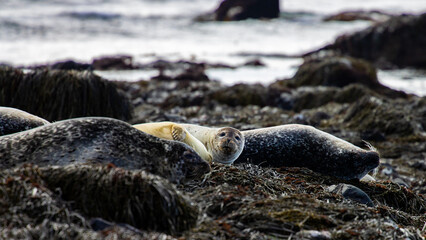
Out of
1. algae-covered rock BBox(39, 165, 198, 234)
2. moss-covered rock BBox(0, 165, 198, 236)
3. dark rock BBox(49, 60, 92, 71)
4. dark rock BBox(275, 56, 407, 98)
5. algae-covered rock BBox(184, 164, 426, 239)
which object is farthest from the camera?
dark rock BBox(275, 56, 407, 98)

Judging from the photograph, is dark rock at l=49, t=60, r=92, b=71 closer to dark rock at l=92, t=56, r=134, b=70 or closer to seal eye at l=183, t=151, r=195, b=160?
dark rock at l=92, t=56, r=134, b=70

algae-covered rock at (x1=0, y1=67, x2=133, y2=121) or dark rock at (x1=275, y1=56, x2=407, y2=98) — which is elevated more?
algae-covered rock at (x1=0, y1=67, x2=133, y2=121)

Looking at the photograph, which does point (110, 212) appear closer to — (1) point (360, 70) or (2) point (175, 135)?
(2) point (175, 135)

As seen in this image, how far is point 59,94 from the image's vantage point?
8.49 m

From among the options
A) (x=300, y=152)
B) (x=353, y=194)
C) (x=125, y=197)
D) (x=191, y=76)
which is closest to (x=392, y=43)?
(x=191, y=76)

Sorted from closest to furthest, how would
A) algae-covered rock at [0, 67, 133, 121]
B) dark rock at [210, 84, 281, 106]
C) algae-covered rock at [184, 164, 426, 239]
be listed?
algae-covered rock at [184, 164, 426, 239] → algae-covered rock at [0, 67, 133, 121] → dark rock at [210, 84, 281, 106]

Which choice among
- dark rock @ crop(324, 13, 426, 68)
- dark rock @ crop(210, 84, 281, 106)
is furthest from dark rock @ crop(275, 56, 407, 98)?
dark rock @ crop(324, 13, 426, 68)

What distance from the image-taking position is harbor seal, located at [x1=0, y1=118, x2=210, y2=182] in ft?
11.8

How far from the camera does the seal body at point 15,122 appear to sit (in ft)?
16.4

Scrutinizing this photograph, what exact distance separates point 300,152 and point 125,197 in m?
2.64

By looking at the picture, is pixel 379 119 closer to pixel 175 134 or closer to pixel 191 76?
pixel 175 134

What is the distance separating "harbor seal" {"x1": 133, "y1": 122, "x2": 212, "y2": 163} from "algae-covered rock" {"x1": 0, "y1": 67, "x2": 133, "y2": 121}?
12.1 feet

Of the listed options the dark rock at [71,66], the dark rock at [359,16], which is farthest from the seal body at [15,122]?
the dark rock at [359,16]

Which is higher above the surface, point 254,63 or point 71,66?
point 71,66
